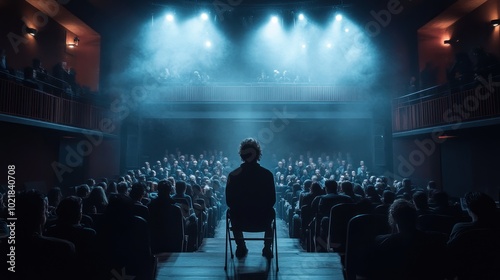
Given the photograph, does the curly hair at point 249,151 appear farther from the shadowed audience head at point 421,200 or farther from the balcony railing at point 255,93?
the balcony railing at point 255,93

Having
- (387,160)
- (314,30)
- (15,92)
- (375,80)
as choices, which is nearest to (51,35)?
(15,92)

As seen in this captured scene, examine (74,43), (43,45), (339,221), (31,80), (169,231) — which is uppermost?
(74,43)

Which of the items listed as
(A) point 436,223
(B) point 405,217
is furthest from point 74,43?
(B) point 405,217

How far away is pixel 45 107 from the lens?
30.3 feet

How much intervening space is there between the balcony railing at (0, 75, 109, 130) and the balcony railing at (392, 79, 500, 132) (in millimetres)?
11131

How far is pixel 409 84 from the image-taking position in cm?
1344

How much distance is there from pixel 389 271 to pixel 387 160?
12136 mm

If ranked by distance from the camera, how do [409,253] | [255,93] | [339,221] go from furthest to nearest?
[255,93] → [339,221] → [409,253]

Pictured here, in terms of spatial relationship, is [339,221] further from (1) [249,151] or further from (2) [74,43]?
(2) [74,43]

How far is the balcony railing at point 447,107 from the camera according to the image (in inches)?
316

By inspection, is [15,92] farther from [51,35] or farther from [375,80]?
[375,80]

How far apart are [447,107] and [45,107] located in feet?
37.2

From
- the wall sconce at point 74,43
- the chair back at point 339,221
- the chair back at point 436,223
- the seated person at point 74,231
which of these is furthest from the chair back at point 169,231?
the wall sconce at point 74,43

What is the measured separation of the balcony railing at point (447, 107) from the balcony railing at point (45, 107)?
11.1 metres
